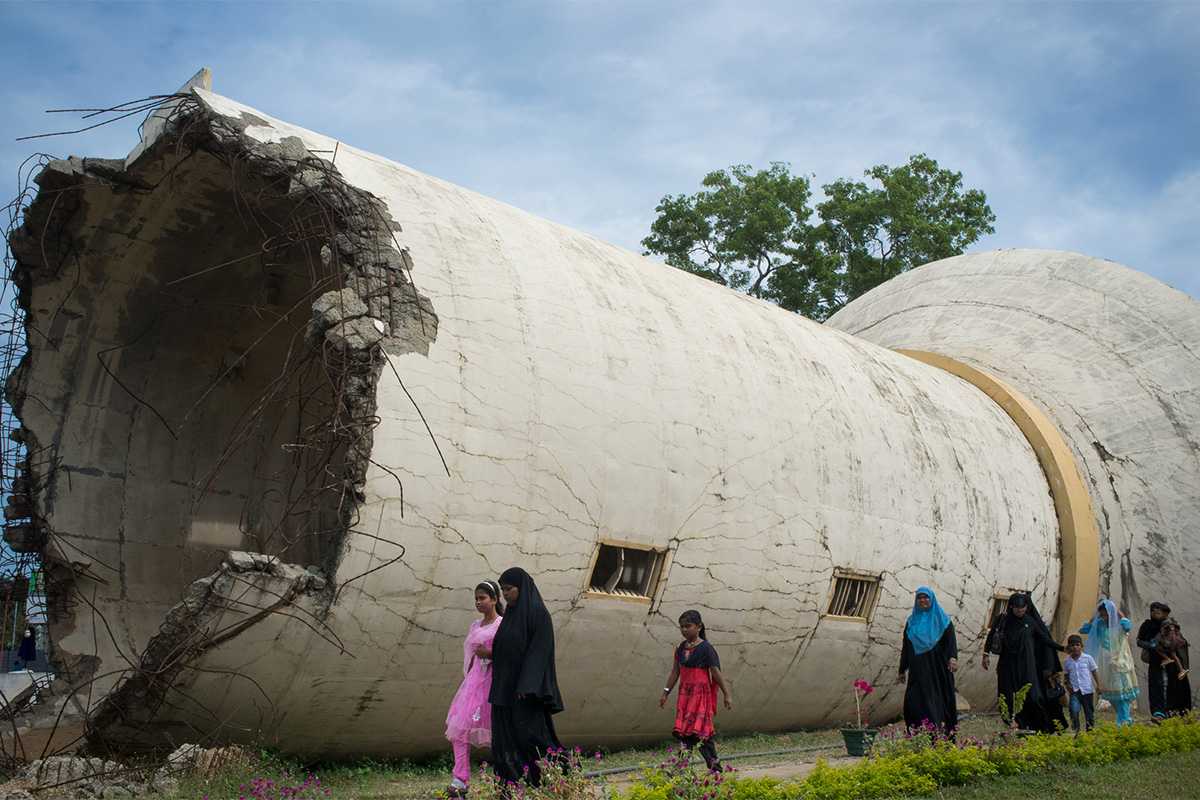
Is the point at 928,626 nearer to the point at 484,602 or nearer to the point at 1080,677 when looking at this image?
the point at 1080,677

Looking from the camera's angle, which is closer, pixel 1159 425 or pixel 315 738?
pixel 315 738

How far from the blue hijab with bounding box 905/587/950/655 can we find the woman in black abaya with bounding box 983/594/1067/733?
873 mm

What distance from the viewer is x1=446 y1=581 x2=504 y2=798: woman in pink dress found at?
5.61m

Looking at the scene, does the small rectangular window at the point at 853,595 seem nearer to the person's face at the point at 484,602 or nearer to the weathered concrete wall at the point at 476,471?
the weathered concrete wall at the point at 476,471

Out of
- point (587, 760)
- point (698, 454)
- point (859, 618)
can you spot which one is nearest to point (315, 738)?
point (587, 760)

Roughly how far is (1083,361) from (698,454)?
708cm

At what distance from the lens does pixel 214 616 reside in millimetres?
5238

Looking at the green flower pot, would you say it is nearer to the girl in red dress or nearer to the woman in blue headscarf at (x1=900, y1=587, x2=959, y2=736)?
the woman in blue headscarf at (x1=900, y1=587, x2=959, y2=736)

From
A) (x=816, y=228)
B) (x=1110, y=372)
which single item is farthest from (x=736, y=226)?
(x=1110, y=372)

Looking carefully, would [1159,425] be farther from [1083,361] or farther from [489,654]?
[489,654]

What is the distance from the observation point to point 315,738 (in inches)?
230

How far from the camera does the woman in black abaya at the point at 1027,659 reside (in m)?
8.45

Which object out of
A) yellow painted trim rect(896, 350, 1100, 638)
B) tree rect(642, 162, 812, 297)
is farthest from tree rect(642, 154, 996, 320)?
yellow painted trim rect(896, 350, 1100, 638)

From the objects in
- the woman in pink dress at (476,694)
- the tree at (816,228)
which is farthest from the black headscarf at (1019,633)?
the tree at (816,228)
